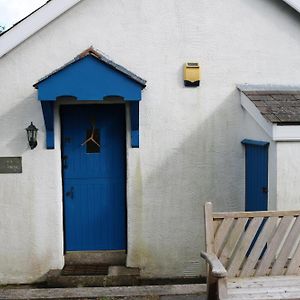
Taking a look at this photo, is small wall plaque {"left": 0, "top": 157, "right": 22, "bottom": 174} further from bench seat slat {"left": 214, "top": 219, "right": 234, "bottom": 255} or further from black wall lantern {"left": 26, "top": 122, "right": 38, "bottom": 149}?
bench seat slat {"left": 214, "top": 219, "right": 234, "bottom": 255}

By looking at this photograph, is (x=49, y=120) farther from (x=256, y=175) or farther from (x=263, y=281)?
(x=263, y=281)

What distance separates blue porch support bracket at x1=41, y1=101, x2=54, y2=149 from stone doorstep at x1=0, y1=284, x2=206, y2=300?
6.26 feet

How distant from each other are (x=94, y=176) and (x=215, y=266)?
8.82 ft

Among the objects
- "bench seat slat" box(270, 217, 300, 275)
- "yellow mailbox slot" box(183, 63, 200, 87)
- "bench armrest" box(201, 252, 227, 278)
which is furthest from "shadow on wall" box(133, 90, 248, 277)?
"bench armrest" box(201, 252, 227, 278)

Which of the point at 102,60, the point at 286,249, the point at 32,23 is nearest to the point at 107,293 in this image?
the point at 286,249

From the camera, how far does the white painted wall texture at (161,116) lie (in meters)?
5.12

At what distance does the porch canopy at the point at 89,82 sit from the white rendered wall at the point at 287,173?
1887mm

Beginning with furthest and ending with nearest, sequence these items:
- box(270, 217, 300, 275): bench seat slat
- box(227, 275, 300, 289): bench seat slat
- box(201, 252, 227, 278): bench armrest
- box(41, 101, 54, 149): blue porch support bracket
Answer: box(41, 101, 54, 149): blue porch support bracket < box(270, 217, 300, 275): bench seat slat < box(227, 275, 300, 289): bench seat slat < box(201, 252, 227, 278): bench armrest

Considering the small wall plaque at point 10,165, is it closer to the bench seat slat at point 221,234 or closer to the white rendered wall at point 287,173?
the bench seat slat at point 221,234

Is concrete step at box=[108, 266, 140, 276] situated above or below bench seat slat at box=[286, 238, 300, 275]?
below

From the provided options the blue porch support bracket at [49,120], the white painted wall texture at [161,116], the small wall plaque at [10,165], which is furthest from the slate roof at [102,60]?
the small wall plaque at [10,165]

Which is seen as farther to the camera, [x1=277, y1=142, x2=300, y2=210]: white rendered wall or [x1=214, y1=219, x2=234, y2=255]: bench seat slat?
[x1=277, y1=142, x2=300, y2=210]: white rendered wall

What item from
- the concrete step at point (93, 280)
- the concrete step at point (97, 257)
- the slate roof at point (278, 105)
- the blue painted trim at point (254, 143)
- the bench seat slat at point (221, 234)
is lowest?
the concrete step at point (93, 280)

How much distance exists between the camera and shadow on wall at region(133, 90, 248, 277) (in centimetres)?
531
